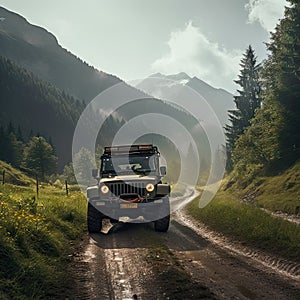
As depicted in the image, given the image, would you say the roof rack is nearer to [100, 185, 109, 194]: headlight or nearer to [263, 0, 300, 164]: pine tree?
[100, 185, 109, 194]: headlight

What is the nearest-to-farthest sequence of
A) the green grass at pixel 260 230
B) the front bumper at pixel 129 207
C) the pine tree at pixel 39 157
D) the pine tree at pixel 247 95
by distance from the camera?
the green grass at pixel 260 230 < the front bumper at pixel 129 207 < the pine tree at pixel 247 95 < the pine tree at pixel 39 157

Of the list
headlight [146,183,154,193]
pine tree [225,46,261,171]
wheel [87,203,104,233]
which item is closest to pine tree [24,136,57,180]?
pine tree [225,46,261,171]

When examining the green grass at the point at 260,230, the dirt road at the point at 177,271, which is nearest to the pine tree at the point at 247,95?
the green grass at the point at 260,230

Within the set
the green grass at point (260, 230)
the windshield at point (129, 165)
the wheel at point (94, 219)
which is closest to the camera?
the green grass at point (260, 230)

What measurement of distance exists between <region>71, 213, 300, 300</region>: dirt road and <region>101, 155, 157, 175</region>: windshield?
369cm

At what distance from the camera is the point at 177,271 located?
22.8 ft

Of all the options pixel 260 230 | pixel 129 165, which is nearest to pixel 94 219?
pixel 129 165

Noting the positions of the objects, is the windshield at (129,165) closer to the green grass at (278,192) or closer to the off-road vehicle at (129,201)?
the off-road vehicle at (129,201)

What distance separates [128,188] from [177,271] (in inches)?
221

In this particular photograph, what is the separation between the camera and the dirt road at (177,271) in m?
5.77

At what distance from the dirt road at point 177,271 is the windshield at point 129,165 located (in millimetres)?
3694

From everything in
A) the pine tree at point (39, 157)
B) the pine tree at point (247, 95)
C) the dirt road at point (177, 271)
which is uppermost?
the pine tree at point (247, 95)

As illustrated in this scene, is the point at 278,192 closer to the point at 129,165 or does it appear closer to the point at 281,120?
the point at 281,120

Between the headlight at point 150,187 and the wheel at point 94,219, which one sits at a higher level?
the headlight at point 150,187
